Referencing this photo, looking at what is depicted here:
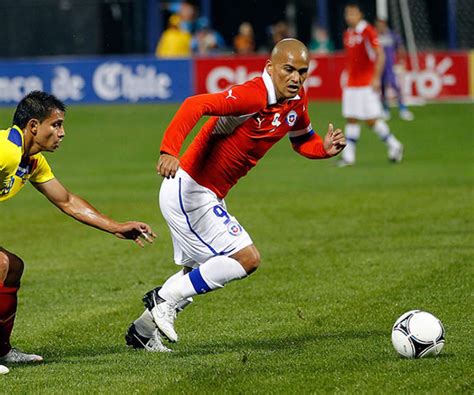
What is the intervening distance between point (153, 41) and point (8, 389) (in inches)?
1256

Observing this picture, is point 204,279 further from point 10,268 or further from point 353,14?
point 353,14

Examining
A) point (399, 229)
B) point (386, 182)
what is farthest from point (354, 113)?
point (399, 229)

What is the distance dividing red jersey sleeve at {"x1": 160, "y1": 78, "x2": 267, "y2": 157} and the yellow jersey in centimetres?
91

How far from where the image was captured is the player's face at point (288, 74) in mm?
7910

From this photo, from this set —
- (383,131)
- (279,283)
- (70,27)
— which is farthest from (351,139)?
(70,27)

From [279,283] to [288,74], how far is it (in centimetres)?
360

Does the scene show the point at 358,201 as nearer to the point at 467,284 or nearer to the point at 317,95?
the point at 467,284

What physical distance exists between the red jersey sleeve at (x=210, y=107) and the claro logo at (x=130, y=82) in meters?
24.6

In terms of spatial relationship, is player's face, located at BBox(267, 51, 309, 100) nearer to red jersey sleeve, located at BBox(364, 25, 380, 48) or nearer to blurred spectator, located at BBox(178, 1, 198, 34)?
red jersey sleeve, located at BBox(364, 25, 380, 48)

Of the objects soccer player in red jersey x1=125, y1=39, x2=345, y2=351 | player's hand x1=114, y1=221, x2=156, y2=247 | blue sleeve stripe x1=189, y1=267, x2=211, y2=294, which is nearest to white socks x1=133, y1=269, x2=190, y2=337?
soccer player in red jersey x1=125, y1=39, x2=345, y2=351

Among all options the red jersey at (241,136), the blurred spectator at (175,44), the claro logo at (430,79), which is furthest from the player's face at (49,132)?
the blurred spectator at (175,44)

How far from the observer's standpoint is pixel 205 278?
26.1 ft

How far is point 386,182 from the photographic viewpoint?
60.1 ft

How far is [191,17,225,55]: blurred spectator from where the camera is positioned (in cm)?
3338
